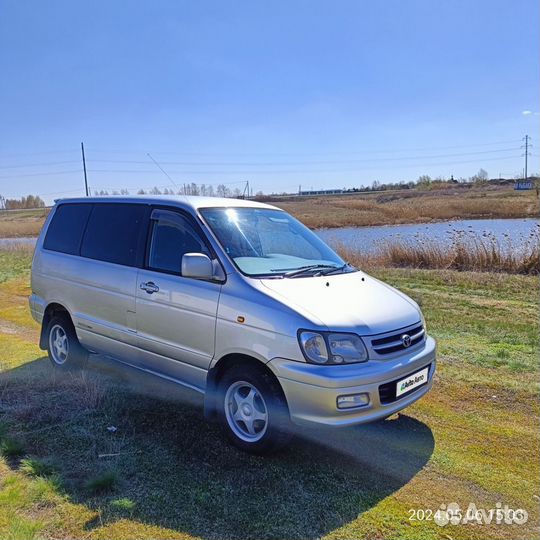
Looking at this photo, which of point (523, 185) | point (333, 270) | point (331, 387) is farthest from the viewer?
point (523, 185)

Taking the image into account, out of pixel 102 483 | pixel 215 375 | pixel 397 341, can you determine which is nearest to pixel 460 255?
pixel 397 341

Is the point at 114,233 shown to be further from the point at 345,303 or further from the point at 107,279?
the point at 345,303

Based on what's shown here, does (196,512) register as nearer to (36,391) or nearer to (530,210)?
(36,391)

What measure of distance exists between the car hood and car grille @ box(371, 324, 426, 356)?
0.19 feet

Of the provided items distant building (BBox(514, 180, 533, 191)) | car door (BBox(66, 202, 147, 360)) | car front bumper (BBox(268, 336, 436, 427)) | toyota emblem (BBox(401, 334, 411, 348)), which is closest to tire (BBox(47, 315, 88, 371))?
car door (BBox(66, 202, 147, 360))

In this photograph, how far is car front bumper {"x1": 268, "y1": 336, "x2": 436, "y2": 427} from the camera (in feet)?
10.2

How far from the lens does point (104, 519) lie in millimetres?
2811

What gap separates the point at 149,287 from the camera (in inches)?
165

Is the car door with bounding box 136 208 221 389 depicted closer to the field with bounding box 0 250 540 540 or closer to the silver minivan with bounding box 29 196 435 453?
the silver minivan with bounding box 29 196 435 453

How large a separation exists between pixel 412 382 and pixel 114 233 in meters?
3.22

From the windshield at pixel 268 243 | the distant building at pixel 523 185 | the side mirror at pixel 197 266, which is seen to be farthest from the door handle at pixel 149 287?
the distant building at pixel 523 185

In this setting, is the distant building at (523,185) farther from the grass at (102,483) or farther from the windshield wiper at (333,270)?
the grass at (102,483)

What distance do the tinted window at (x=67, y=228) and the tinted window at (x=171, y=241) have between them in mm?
1294

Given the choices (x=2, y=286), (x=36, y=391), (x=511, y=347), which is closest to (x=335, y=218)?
(x=2, y=286)
